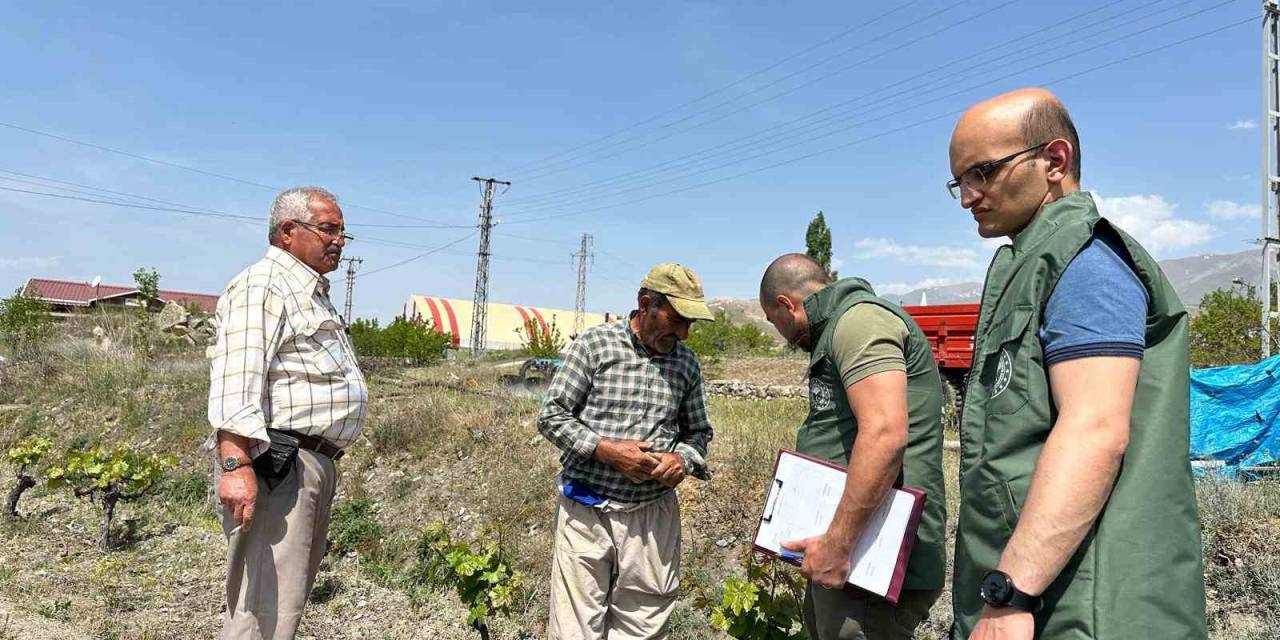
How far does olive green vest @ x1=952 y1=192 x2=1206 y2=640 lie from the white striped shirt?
2.21m

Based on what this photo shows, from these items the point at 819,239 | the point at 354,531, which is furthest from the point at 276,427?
the point at 819,239

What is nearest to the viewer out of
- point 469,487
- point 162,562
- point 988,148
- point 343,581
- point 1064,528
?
point 1064,528

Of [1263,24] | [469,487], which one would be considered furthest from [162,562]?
[1263,24]

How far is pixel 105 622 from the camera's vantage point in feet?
14.4

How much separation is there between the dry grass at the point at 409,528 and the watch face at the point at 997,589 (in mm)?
2766

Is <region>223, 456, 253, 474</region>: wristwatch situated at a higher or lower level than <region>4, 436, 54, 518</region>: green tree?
higher

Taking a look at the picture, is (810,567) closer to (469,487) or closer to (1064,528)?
(1064,528)

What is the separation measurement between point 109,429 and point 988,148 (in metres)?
12.5

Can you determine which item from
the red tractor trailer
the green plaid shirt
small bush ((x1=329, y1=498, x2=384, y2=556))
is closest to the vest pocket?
the green plaid shirt

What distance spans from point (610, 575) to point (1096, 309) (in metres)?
2.21

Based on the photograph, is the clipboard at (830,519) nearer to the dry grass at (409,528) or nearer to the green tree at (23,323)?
the dry grass at (409,528)

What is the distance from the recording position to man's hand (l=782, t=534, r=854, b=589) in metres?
2.09

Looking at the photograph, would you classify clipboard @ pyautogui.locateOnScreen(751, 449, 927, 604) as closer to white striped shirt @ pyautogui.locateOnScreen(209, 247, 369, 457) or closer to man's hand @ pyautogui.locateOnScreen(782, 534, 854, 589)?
man's hand @ pyautogui.locateOnScreen(782, 534, 854, 589)

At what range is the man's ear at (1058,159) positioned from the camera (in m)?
1.53
